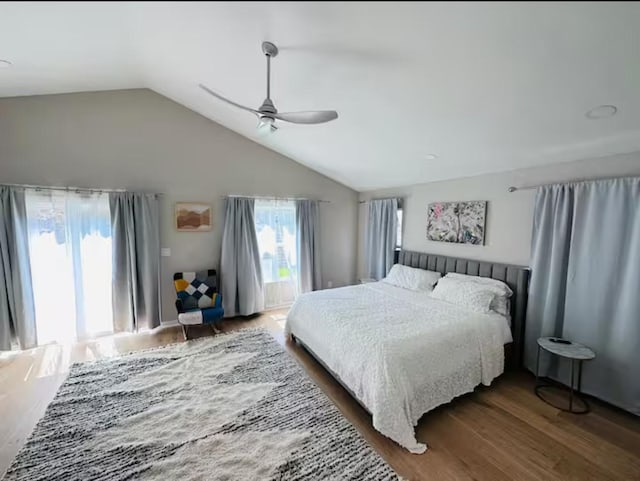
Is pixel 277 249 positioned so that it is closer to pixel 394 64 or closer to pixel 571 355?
pixel 394 64

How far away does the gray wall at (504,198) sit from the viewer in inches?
96.3

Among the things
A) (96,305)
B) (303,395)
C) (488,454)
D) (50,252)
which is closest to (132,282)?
(96,305)

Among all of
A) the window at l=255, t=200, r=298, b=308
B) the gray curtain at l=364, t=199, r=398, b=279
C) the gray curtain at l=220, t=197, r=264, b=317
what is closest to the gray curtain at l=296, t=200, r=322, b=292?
the window at l=255, t=200, r=298, b=308

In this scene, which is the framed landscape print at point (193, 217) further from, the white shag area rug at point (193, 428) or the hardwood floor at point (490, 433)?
the hardwood floor at point (490, 433)

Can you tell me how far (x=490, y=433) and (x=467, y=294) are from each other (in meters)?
1.30

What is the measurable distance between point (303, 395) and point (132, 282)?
2.73m

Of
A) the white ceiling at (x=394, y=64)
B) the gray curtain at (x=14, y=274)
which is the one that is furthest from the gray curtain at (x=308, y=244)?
the gray curtain at (x=14, y=274)

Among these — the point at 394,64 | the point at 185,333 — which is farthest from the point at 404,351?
the point at 185,333

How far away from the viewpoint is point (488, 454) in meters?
1.83

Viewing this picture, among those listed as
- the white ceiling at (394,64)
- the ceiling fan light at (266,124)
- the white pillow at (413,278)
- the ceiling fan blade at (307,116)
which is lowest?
the white pillow at (413,278)

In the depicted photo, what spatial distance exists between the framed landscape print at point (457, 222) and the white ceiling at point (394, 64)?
1.67 feet

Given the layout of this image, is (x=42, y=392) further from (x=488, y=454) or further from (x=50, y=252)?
(x=488, y=454)

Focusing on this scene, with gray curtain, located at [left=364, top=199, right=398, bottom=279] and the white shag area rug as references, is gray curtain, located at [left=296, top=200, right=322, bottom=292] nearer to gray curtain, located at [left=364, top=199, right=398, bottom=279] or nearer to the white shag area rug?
gray curtain, located at [left=364, top=199, right=398, bottom=279]

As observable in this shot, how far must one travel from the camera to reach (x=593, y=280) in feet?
7.79
